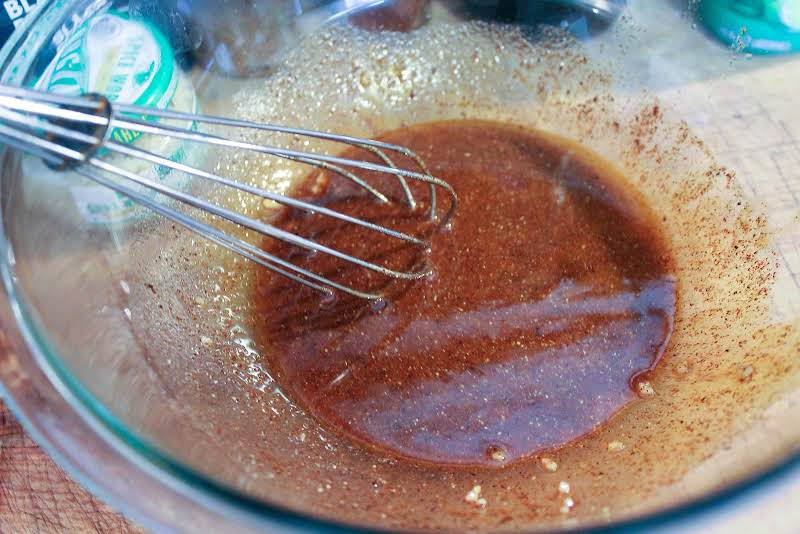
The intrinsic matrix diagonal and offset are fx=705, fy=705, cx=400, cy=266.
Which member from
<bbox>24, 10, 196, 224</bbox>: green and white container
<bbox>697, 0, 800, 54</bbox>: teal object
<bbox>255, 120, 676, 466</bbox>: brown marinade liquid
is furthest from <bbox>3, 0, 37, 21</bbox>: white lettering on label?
<bbox>697, 0, 800, 54</bbox>: teal object

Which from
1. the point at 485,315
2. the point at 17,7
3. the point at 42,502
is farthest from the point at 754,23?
the point at 42,502

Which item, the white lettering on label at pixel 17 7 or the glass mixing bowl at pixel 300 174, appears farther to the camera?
the white lettering on label at pixel 17 7

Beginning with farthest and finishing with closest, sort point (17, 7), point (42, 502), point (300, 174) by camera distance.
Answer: point (300, 174) < point (17, 7) < point (42, 502)

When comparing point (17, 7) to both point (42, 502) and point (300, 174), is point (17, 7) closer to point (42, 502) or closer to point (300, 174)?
point (300, 174)

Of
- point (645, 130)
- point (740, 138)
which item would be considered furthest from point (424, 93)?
point (740, 138)

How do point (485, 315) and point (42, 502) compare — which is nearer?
point (42, 502)

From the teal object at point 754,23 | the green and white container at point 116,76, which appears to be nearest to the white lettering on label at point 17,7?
the green and white container at point 116,76

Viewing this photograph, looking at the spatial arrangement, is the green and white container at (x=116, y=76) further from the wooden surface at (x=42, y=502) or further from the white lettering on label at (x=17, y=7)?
the wooden surface at (x=42, y=502)
